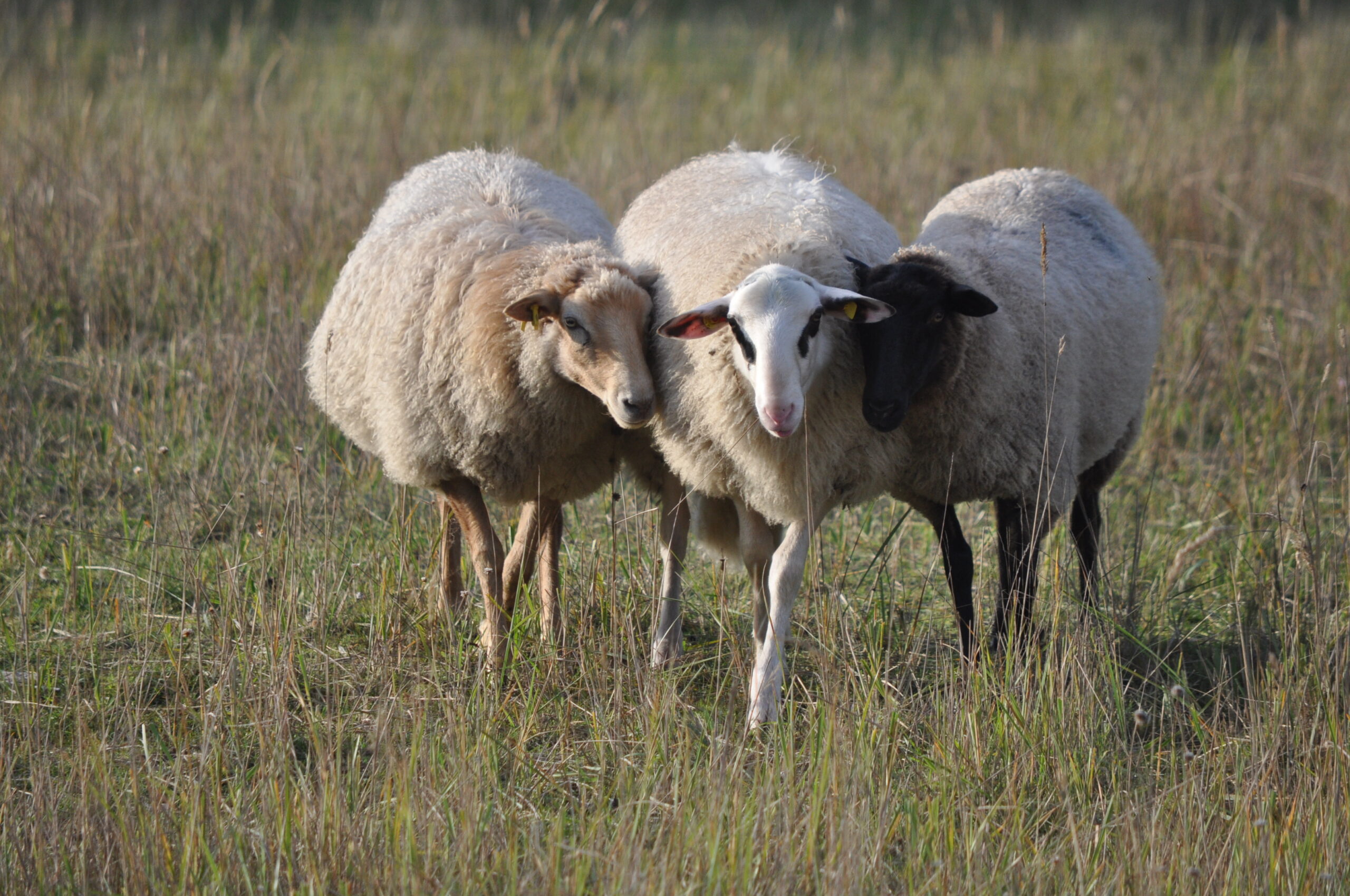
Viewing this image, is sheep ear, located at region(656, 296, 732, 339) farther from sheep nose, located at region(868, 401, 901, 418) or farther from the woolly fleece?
sheep nose, located at region(868, 401, 901, 418)

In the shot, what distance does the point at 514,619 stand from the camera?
12.0 ft

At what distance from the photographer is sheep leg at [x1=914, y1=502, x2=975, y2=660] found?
385 cm

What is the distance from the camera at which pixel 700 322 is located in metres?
3.32

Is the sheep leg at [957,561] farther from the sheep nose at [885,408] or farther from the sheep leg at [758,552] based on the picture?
the sheep nose at [885,408]

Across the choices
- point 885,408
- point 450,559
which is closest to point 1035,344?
point 885,408

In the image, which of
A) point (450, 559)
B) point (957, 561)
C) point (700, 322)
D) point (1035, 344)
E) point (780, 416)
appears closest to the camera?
point (780, 416)

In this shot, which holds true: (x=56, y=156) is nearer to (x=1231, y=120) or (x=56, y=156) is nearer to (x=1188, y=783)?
(x=1188, y=783)

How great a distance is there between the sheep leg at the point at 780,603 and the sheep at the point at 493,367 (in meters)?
0.54

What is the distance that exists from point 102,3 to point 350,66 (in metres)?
3.67

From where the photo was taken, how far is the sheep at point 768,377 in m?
3.18

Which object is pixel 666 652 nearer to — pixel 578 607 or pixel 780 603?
pixel 578 607

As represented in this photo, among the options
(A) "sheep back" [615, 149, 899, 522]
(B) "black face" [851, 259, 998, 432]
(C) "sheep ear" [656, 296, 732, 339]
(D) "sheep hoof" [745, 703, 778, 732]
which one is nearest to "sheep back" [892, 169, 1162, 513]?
(B) "black face" [851, 259, 998, 432]

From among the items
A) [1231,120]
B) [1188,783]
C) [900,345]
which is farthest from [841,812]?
[1231,120]

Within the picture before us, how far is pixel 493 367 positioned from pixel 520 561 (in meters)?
0.70
